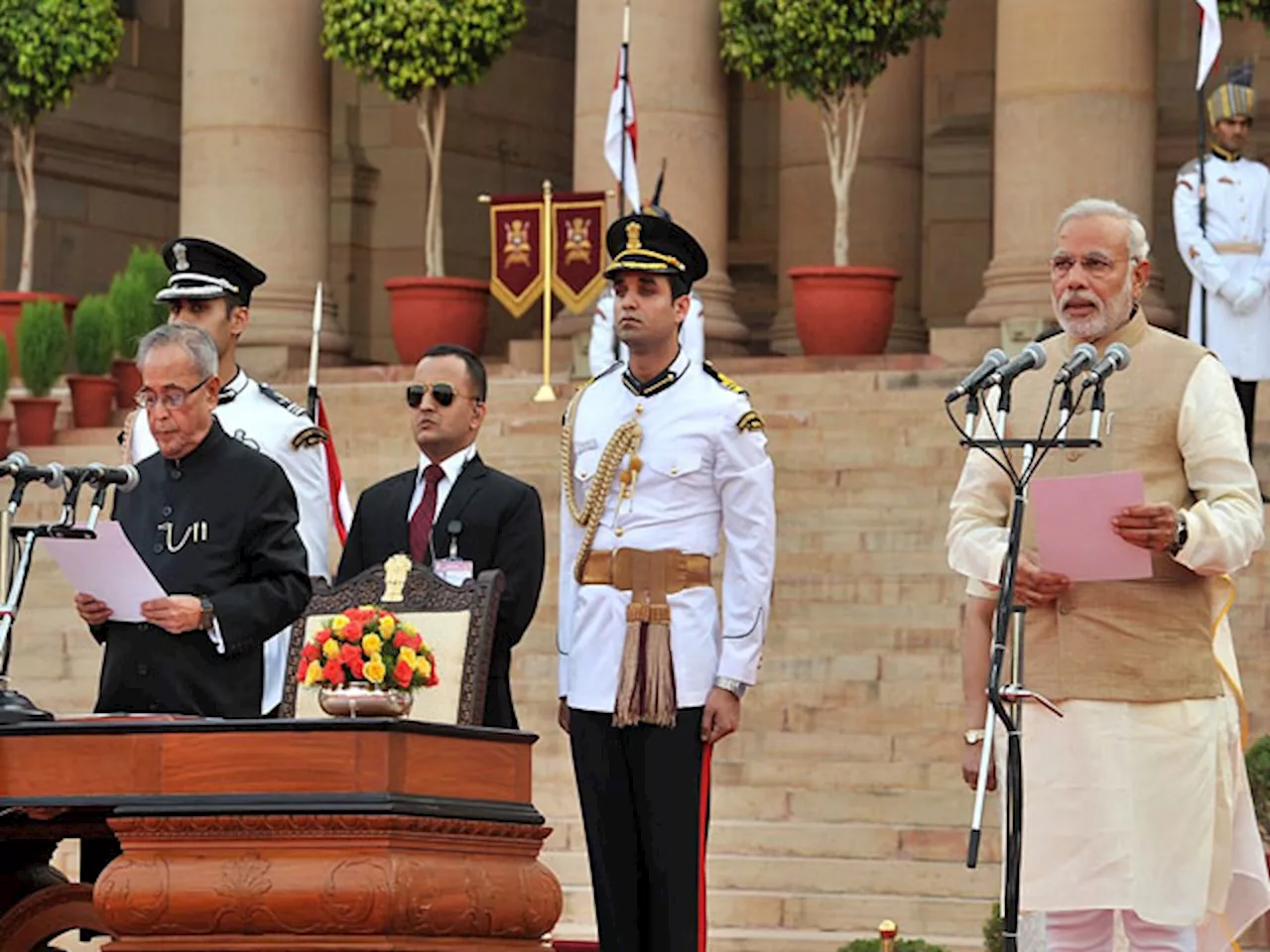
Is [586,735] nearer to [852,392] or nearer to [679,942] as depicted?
[679,942]

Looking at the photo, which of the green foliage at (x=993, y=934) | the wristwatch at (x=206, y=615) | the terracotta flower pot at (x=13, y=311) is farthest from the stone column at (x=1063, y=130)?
the wristwatch at (x=206, y=615)

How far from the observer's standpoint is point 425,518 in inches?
407

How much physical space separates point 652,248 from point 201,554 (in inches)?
61.0

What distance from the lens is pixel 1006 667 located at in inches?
351

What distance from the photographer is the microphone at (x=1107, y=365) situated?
325 inches

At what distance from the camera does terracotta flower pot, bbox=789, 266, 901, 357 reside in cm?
2183

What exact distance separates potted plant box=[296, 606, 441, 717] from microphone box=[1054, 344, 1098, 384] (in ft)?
5.94

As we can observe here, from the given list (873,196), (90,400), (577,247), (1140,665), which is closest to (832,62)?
(577,247)

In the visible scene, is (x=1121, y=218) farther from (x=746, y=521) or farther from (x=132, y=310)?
(x=132, y=310)

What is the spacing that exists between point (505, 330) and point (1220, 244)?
10591 mm

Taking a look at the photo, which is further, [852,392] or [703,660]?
[852,392]

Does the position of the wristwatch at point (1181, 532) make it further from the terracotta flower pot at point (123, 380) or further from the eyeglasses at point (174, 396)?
the terracotta flower pot at point (123, 380)

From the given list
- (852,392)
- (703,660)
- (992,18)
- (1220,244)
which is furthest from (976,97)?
(703,660)

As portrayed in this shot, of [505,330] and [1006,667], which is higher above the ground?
[505,330]
